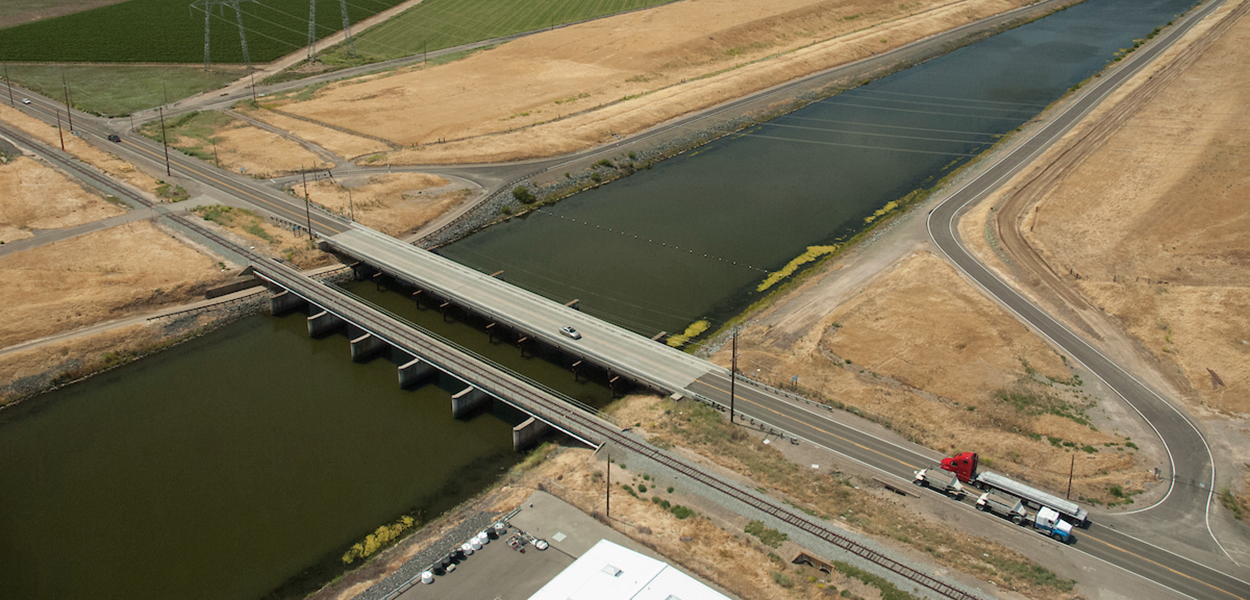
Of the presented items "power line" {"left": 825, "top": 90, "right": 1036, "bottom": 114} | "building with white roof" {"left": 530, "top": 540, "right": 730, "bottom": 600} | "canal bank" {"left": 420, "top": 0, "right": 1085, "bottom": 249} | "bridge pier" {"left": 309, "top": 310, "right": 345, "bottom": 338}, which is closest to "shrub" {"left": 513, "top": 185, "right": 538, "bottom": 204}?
"canal bank" {"left": 420, "top": 0, "right": 1085, "bottom": 249}

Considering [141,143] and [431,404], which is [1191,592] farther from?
[141,143]

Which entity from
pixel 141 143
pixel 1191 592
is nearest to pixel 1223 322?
pixel 1191 592

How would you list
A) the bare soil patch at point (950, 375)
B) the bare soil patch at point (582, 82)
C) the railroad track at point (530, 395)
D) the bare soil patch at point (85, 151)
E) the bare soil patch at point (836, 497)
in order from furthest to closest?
the bare soil patch at point (582, 82) → the bare soil patch at point (85, 151) → the bare soil patch at point (950, 375) → the railroad track at point (530, 395) → the bare soil patch at point (836, 497)

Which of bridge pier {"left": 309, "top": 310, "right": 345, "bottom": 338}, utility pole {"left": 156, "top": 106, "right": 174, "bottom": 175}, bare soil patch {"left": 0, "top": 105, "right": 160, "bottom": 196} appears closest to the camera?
bridge pier {"left": 309, "top": 310, "right": 345, "bottom": 338}

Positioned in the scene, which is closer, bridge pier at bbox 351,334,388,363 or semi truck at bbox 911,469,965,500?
semi truck at bbox 911,469,965,500

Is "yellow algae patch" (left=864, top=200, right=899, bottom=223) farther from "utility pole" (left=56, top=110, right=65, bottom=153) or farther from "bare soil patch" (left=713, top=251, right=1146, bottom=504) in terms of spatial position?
"utility pole" (left=56, top=110, right=65, bottom=153)

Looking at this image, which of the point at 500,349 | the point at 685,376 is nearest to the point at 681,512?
the point at 685,376

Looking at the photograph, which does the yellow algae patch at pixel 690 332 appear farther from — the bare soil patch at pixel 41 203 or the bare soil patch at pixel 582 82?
the bare soil patch at pixel 41 203

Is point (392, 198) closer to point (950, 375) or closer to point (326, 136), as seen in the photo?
point (326, 136)

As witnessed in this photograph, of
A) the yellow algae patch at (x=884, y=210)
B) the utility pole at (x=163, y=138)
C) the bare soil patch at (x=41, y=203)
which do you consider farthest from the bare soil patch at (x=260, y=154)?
the yellow algae patch at (x=884, y=210)
